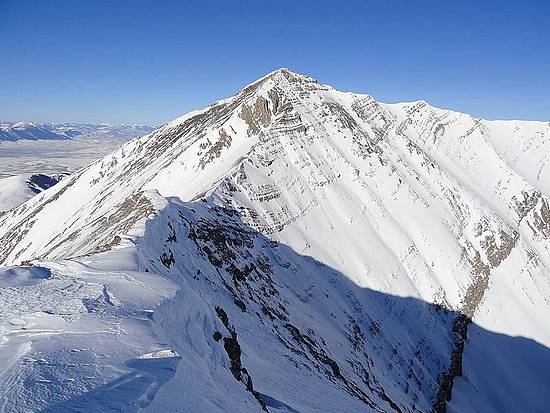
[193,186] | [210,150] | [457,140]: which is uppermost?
[457,140]

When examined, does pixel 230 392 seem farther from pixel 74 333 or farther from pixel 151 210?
pixel 151 210

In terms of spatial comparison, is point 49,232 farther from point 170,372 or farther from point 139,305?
point 170,372

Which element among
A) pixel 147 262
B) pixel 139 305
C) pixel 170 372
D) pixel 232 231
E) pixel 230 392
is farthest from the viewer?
pixel 232 231

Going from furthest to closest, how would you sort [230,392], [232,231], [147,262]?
[232,231], [147,262], [230,392]

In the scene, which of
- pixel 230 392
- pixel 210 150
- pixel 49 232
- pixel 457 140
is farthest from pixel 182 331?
pixel 457 140

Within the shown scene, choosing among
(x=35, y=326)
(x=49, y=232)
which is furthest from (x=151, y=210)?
(x=49, y=232)

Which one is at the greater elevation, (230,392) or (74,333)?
(74,333)

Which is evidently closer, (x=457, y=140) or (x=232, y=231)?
(x=232, y=231)
